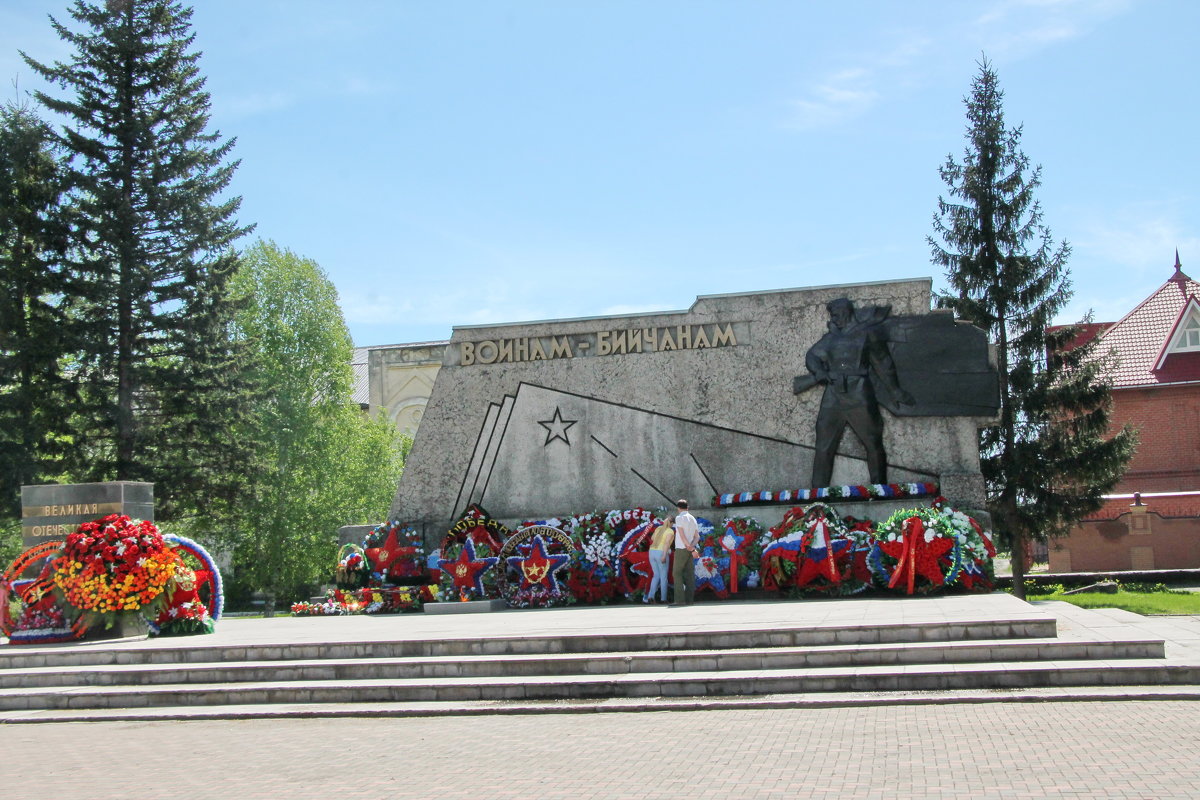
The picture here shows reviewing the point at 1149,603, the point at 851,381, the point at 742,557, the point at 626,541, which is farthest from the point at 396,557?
the point at 1149,603

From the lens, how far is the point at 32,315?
27.3 metres

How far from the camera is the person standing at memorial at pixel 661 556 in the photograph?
1556 centimetres

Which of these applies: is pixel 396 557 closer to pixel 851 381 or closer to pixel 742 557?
pixel 742 557

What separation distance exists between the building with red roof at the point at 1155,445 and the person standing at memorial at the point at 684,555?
22.9 m

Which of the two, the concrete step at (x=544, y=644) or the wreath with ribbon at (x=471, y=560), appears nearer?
the concrete step at (x=544, y=644)

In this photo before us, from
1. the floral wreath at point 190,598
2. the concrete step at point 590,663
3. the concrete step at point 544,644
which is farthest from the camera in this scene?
the floral wreath at point 190,598

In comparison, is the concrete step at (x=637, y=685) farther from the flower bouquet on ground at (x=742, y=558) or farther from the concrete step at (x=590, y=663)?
the flower bouquet on ground at (x=742, y=558)

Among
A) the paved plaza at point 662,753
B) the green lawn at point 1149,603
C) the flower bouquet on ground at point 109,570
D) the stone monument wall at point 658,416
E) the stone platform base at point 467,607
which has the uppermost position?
the stone monument wall at point 658,416

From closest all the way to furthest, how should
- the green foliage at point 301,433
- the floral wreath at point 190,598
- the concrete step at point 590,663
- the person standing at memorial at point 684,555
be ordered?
the concrete step at point 590,663 → the floral wreath at point 190,598 → the person standing at memorial at point 684,555 → the green foliage at point 301,433

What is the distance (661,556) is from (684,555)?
0.73 meters

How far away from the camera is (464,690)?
10148 mm

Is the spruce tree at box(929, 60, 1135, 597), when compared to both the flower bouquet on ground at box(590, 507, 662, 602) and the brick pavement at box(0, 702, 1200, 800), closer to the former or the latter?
the flower bouquet on ground at box(590, 507, 662, 602)

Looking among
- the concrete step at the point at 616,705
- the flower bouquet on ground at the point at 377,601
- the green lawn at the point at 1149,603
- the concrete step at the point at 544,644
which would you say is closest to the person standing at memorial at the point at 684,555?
the concrete step at the point at 544,644

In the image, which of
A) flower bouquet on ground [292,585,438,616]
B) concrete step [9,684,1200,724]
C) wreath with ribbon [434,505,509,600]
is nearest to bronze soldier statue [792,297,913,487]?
wreath with ribbon [434,505,509,600]
